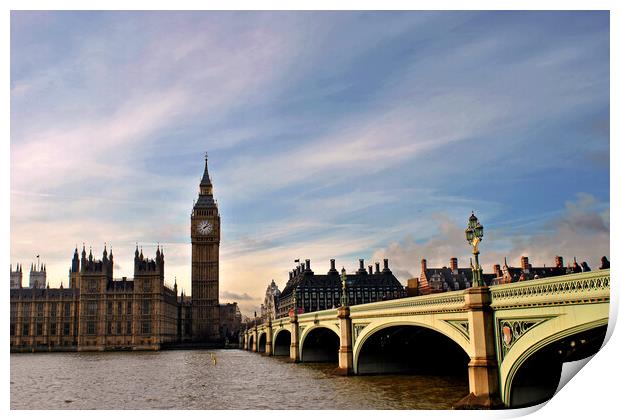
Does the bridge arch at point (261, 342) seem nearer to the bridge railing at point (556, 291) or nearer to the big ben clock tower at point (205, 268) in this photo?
the big ben clock tower at point (205, 268)

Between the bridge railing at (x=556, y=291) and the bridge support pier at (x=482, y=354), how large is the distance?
449 mm

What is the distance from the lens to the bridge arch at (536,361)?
18.6 meters

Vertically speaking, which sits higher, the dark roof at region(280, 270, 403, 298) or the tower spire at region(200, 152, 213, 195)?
the tower spire at region(200, 152, 213, 195)

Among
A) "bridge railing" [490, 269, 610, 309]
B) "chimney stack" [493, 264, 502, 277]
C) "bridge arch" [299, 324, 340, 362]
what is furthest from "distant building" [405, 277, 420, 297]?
"bridge railing" [490, 269, 610, 309]

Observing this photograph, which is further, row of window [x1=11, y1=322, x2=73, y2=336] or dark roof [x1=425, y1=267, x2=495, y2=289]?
row of window [x1=11, y1=322, x2=73, y2=336]

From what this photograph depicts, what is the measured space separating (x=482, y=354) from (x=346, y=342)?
63.5 feet

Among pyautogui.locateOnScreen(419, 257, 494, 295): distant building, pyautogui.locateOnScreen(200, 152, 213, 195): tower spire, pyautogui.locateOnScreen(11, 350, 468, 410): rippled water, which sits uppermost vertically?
pyautogui.locateOnScreen(200, 152, 213, 195): tower spire

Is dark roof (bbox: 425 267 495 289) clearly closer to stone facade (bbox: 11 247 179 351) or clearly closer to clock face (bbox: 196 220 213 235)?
stone facade (bbox: 11 247 179 351)

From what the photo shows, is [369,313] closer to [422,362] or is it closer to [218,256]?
[422,362]

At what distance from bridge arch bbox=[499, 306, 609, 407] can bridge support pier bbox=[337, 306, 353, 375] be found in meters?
19.6

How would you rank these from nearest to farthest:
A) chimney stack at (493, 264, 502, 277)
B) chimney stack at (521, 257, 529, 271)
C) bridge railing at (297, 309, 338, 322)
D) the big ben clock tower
Result: 1. bridge railing at (297, 309, 338, 322)
2. chimney stack at (521, 257, 529, 271)
3. chimney stack at (493, 264, 502, 277)
4. the big ben clock tower

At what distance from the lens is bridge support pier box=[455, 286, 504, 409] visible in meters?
21.8

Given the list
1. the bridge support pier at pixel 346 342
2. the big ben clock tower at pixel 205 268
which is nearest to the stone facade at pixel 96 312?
the big ben clock tower at pixel 205 268
